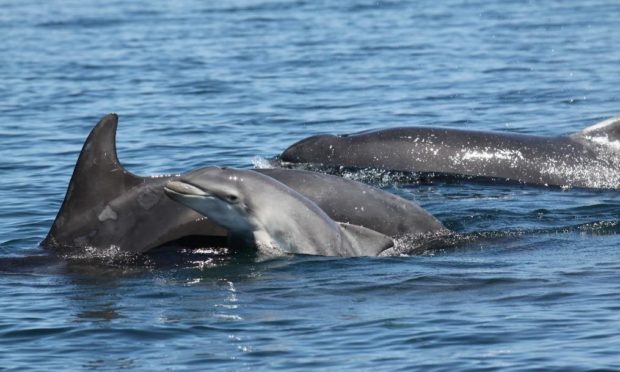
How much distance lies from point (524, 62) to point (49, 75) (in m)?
10.4

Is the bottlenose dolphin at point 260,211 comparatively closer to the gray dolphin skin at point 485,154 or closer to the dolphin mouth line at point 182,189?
the dolphin mouth line at point 182,189

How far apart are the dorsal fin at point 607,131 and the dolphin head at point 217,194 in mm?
7617

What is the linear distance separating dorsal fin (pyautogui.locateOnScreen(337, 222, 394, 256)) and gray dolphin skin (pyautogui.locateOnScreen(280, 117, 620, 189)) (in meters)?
5.42

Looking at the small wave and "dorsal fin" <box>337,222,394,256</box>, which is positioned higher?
"dorsal fin" <box>337,222,394,256</box>

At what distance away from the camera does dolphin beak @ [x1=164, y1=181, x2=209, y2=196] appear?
1327 cm

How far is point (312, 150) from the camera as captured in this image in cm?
2053

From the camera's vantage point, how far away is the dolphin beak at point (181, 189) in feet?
43.5

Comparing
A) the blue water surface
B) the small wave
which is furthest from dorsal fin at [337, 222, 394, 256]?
the blue water surface

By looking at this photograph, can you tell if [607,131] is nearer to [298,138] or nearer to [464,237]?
[464,237]

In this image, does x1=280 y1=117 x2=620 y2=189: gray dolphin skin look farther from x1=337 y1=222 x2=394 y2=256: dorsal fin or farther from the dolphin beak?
the dolphin beak

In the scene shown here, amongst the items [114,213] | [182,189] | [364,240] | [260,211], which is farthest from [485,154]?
[182,189]

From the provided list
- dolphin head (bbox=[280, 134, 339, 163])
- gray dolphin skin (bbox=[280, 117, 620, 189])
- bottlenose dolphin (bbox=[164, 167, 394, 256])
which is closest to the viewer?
bottlenose dolphin (bbox=[164, 167, 394, 256])

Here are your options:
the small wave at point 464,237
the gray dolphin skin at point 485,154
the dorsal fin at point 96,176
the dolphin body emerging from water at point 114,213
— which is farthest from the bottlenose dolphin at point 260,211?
the gray dolphin skin at point 485,154

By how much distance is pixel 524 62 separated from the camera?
106 feet
